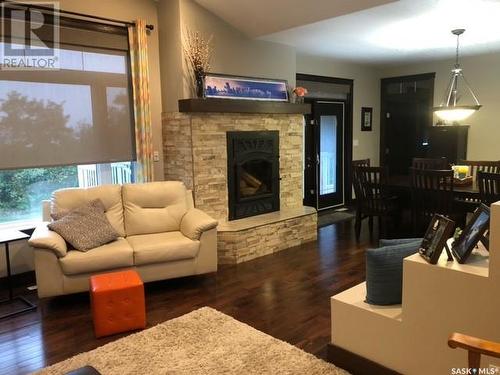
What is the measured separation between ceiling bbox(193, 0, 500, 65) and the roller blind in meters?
1.22

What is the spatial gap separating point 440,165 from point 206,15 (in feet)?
11.6

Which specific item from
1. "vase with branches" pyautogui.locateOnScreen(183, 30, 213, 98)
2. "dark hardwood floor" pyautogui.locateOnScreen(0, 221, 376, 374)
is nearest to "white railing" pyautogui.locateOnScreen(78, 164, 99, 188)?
"dark hardwood floor" pyautogui.locateOnScreen(0, 221, 376, 374)

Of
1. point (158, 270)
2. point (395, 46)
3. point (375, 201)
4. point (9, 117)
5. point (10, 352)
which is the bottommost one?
point (10, 352)

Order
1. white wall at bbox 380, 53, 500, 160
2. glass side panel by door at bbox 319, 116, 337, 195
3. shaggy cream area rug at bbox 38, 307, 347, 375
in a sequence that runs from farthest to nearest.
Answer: glass side panel by door at bbox 319, 116, 337, 195, white wall at bbox 380, 53, 500, 160, shaggy cream area rug at bbox 38, 307, 347, 375

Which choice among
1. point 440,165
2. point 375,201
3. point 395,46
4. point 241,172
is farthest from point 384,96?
point 241,172

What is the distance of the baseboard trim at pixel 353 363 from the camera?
Answer: 228 cm

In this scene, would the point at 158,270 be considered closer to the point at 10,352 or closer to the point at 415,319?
the point at 10,352

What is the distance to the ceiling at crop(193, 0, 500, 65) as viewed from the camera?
4.03m

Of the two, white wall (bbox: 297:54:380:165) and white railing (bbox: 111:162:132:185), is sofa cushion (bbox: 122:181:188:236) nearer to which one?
white railing (bbox: 111:162:132:185)

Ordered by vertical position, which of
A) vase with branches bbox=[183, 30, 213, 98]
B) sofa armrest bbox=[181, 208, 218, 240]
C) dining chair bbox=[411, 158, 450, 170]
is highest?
vase with branches bbox=[183, 30, 213, 98]

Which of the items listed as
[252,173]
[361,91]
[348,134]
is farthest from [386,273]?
[361,91]

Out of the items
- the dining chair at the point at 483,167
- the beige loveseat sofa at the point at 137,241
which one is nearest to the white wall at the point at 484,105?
the dining chair at the point at 483,167

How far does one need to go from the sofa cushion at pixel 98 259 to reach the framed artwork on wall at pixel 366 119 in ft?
17.6

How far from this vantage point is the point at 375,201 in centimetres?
516
